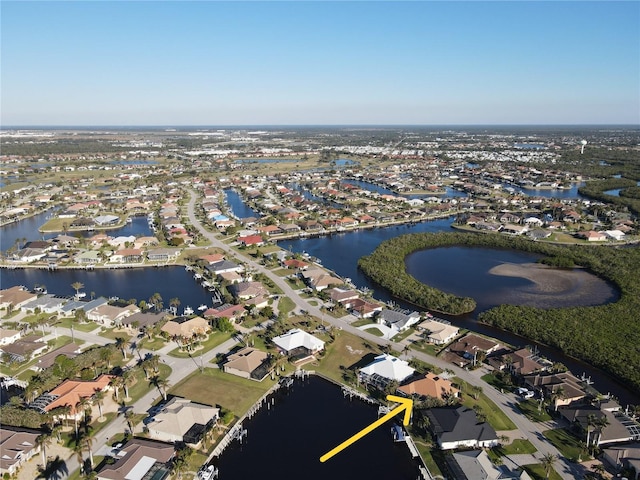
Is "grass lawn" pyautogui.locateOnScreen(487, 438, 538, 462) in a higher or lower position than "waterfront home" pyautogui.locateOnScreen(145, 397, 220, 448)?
lower

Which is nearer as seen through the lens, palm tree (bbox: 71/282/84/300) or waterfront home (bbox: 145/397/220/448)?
waterfront home (bbox: 145/397/220/448)

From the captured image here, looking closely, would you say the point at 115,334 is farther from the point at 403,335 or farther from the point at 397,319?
the point at 403,335

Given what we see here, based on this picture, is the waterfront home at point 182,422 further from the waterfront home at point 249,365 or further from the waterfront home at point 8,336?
the waterfront home at point 8,336

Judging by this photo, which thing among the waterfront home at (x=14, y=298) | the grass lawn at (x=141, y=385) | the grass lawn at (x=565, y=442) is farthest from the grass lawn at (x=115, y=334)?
the grass lawn at (x=565, y=442)

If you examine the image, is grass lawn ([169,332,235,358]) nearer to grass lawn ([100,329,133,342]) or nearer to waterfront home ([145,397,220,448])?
grass lawn ([100,329,133,342])

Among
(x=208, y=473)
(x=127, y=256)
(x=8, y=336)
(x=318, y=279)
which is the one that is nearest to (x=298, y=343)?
(x=208, y=473)

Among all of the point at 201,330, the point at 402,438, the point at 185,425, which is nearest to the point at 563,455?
the point at 402,438

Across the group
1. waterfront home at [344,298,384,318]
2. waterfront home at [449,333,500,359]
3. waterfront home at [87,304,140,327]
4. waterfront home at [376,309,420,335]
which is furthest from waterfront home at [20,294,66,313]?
waterfront home at [449,333,500,359]
